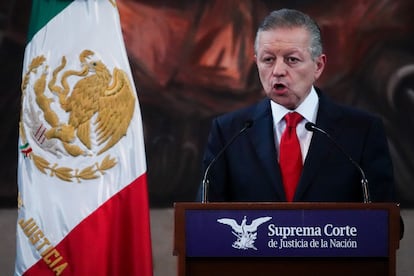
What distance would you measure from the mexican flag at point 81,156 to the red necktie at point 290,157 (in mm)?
1464

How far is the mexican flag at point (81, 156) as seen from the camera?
4406mm

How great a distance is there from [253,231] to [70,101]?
7.29ft

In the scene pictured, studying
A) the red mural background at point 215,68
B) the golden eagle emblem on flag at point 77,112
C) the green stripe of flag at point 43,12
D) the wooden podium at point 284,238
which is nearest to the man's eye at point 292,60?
the wooden podium at point 284,238

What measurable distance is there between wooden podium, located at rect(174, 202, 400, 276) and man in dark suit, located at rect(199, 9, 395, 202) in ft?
2.08

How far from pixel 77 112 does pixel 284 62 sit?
165 cm

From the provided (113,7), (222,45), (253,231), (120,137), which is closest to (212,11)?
(222,45)

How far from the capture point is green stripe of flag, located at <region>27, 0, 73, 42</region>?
4.57 m

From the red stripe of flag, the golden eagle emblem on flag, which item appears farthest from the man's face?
the red stripe of flag

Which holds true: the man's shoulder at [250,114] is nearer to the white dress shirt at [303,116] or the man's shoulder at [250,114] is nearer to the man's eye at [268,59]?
the white dress shirt at [303,116]

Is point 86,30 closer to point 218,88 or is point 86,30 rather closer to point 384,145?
point 218,88

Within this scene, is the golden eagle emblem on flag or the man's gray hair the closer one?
the man's gray hair

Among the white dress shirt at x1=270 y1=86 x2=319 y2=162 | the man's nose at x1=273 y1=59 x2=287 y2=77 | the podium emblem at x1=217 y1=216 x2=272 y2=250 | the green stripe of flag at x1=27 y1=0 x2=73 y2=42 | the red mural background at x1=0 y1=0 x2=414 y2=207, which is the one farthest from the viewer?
the red mural background at x1=0 y1=0 x2=414 y2=207

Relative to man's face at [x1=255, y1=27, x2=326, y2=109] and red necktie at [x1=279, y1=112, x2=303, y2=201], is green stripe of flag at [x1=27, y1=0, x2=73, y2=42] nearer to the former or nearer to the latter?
man's face at [x1=255, y1=27, x2=326, y2=109]

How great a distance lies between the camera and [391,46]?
492cm
